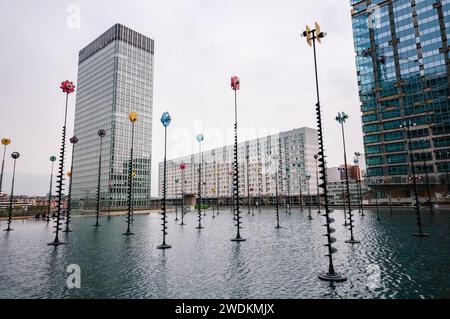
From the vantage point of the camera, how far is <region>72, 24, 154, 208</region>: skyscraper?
130 metres

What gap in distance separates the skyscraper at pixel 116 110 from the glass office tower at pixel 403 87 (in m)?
98.9

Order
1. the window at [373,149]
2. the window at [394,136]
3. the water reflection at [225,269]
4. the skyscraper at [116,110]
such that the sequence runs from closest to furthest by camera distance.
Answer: the water reflection at [225,269] → the window at [394,136] → the window at [373,149] → the skyscraper at [116,110]

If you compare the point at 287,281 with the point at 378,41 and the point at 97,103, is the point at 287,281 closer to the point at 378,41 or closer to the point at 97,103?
the point at 378,41

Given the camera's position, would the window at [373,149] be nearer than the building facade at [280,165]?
Yes

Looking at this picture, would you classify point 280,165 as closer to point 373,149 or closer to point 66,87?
point 373,149

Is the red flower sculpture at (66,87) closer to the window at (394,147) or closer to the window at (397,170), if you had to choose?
the window at (397,170)

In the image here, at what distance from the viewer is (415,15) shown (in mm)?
90312

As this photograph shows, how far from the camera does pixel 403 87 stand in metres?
91.1

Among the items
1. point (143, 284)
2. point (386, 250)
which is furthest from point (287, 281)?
point (386, 250)

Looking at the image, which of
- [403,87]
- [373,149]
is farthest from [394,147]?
[403,87]

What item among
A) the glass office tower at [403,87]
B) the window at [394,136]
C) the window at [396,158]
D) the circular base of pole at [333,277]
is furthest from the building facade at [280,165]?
the circular base of pole at [333,277]

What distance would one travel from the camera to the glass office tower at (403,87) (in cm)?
8412

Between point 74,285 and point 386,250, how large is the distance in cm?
1957

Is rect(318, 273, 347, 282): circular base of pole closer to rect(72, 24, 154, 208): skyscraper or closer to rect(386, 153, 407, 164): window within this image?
rect(386, 153, 407, 164): window
